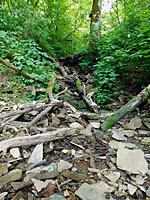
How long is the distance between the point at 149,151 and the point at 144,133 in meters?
0.59

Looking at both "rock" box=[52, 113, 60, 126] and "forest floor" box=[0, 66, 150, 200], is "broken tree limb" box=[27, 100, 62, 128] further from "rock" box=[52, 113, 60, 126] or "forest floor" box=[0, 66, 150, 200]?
"rock" box=[52, 113, 60, 126]

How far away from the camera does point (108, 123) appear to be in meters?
2.70

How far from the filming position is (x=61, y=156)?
1745mm

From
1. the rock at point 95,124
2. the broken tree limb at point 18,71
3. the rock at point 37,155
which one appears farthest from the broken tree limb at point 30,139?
the broken tree limb at point 18,71

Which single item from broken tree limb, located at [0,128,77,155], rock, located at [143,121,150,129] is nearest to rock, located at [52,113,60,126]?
broken tree limb, located at [0,128,77,155]

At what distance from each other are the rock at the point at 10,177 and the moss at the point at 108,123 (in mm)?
1792

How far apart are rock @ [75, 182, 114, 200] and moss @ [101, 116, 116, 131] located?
4.52ft

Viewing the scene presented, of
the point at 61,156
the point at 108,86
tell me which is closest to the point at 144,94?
the point at 108,86

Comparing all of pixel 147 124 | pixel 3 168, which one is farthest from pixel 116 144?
pixel 3 168

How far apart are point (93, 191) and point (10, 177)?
921 mm

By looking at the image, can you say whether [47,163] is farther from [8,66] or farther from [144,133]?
[8,66]

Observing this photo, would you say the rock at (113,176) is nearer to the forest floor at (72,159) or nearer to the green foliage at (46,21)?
the forest floor at (72,159)

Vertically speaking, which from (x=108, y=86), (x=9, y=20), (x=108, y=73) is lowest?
(x=108, y=86)

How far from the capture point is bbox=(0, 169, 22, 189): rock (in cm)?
124
